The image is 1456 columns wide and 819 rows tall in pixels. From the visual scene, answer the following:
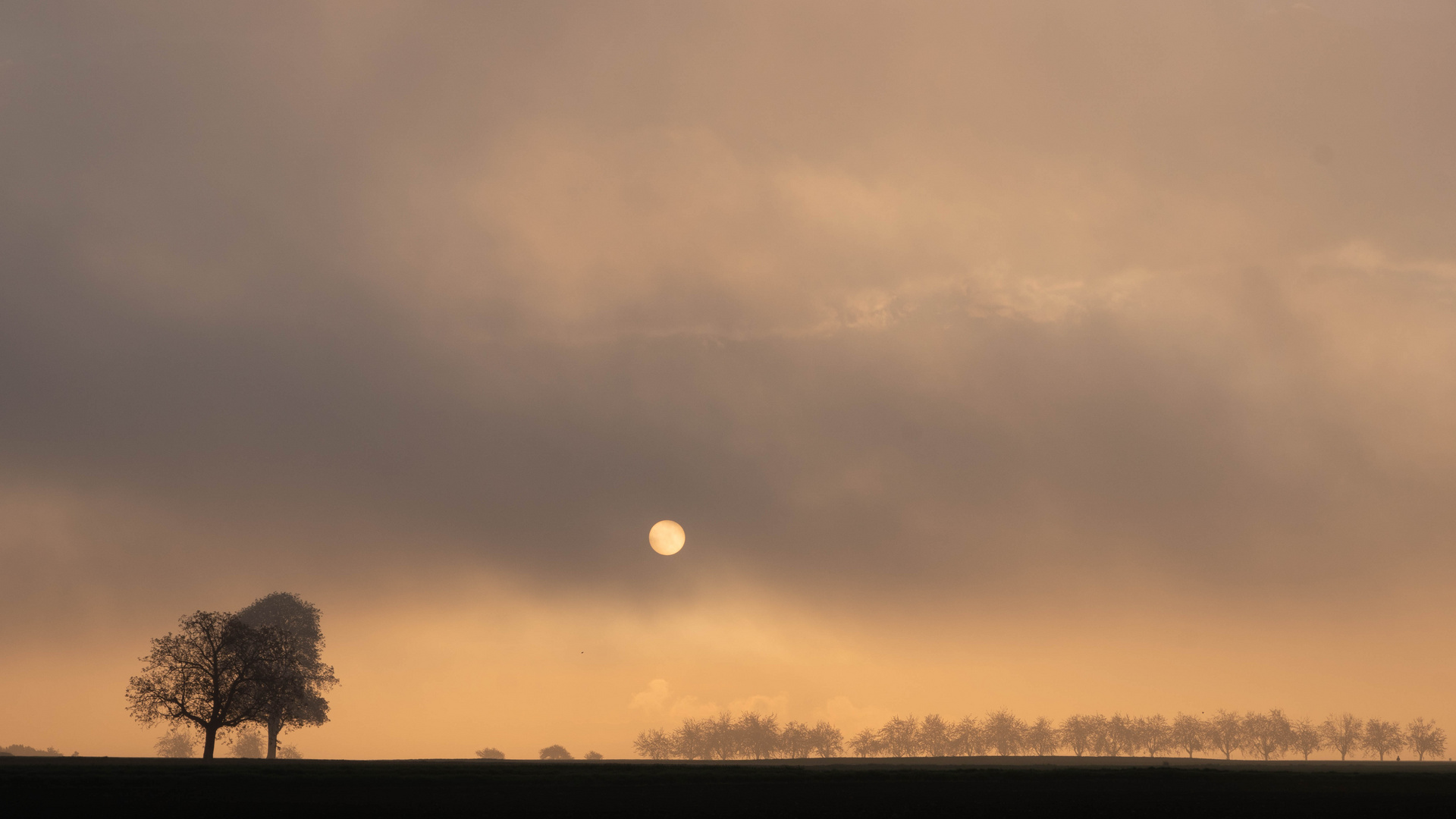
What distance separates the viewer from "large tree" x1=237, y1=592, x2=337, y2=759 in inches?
3396

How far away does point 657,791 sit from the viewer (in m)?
57.1

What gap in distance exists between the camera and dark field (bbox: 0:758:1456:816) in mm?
45812

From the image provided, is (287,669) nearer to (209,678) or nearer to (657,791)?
(209,678)

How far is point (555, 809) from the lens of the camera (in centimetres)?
4628

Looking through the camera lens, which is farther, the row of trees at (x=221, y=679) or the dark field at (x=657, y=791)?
the row of trees at (x=221, y=679)

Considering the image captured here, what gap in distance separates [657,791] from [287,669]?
50.2 meters

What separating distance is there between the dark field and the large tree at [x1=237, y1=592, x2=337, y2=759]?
39.5 ft

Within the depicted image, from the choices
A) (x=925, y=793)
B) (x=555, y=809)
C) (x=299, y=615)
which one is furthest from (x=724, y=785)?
(x=299, y=615)

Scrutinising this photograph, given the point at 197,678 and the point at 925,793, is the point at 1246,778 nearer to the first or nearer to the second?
the point at 925,793

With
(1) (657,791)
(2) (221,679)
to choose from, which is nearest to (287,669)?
(2) (221,679)

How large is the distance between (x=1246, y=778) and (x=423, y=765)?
6650 cm

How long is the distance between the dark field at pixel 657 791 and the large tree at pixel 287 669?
12.0 meters

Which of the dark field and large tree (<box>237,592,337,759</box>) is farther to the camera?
large tree (<box>237,592,337,759</box>)

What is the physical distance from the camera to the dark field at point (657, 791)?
45.8 meters
